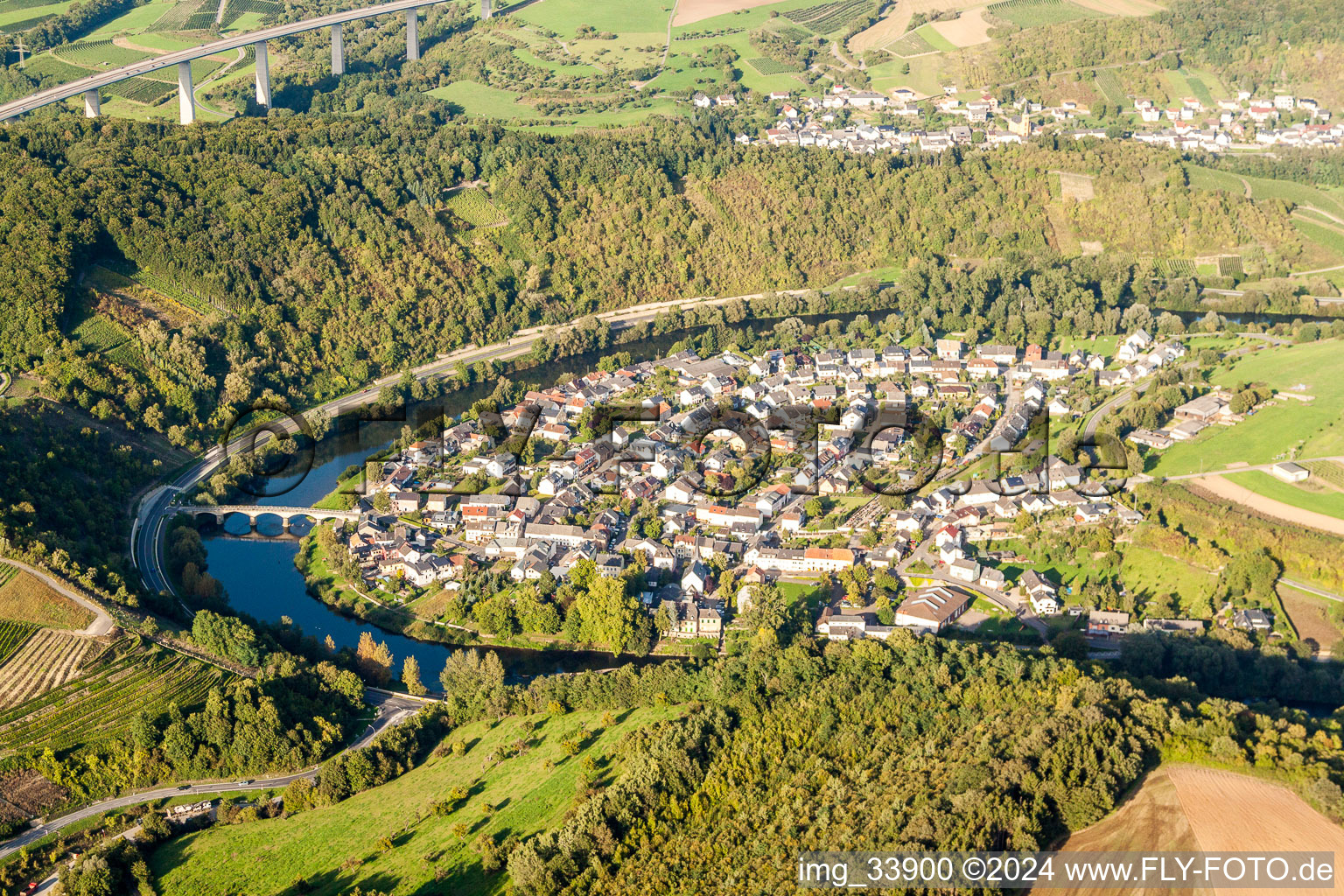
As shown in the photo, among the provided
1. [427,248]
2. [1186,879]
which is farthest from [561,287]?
[1186,879]

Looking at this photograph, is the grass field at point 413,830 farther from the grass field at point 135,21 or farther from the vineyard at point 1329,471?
the grass field at point 135,21

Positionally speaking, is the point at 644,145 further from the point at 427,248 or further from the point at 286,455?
the point at 286,455

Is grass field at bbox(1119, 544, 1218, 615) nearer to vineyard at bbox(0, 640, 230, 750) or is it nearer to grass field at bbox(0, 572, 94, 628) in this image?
vineyard at bbox(0, 640, 230, 750)

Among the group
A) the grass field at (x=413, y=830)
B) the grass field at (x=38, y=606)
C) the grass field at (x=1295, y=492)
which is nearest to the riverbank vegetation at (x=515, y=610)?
the grass field at (x=413, y=830)

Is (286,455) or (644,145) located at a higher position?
(644,145)

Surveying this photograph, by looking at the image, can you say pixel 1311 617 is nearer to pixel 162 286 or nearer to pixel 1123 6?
pixel 162 286

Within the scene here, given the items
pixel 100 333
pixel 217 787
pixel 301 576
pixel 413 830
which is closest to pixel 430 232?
pixel 100 333
